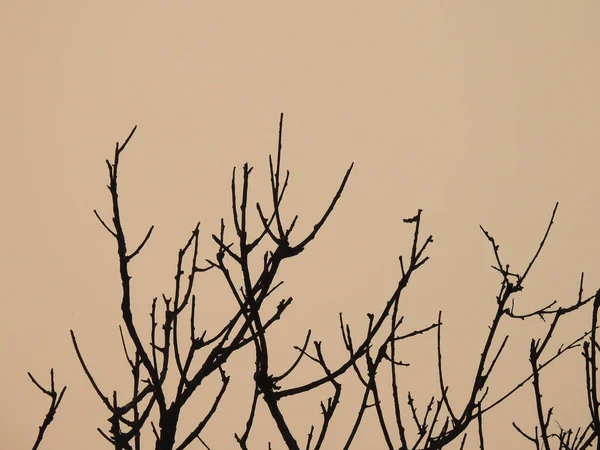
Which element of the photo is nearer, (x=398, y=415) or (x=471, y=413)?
(x=471, y=413)

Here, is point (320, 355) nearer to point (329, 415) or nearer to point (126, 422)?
point (329, 415)

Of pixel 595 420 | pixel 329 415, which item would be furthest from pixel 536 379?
pixel 329 415

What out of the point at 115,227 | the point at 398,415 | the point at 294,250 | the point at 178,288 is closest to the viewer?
the point at 115,227

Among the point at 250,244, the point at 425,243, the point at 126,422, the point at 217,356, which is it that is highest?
the point at 425,243

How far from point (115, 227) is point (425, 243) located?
1.12 metres

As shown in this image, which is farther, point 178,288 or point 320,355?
point 320,355

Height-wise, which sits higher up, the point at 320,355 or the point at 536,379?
the point at 320,355

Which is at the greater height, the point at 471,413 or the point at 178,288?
the point at 178,288

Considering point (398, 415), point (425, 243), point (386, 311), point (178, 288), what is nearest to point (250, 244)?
point (178, 288)

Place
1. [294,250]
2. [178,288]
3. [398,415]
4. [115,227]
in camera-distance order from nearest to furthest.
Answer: [115,227] < [294,250] < [178,288] < [398,415]

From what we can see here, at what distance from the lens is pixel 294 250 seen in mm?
2074

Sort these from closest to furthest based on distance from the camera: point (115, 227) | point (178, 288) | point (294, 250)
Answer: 1. point (115, 227)
2. point (294, 250)
3. point (178, 288)

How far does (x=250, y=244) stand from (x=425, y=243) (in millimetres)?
672

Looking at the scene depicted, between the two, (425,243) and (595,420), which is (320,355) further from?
(595,420)
